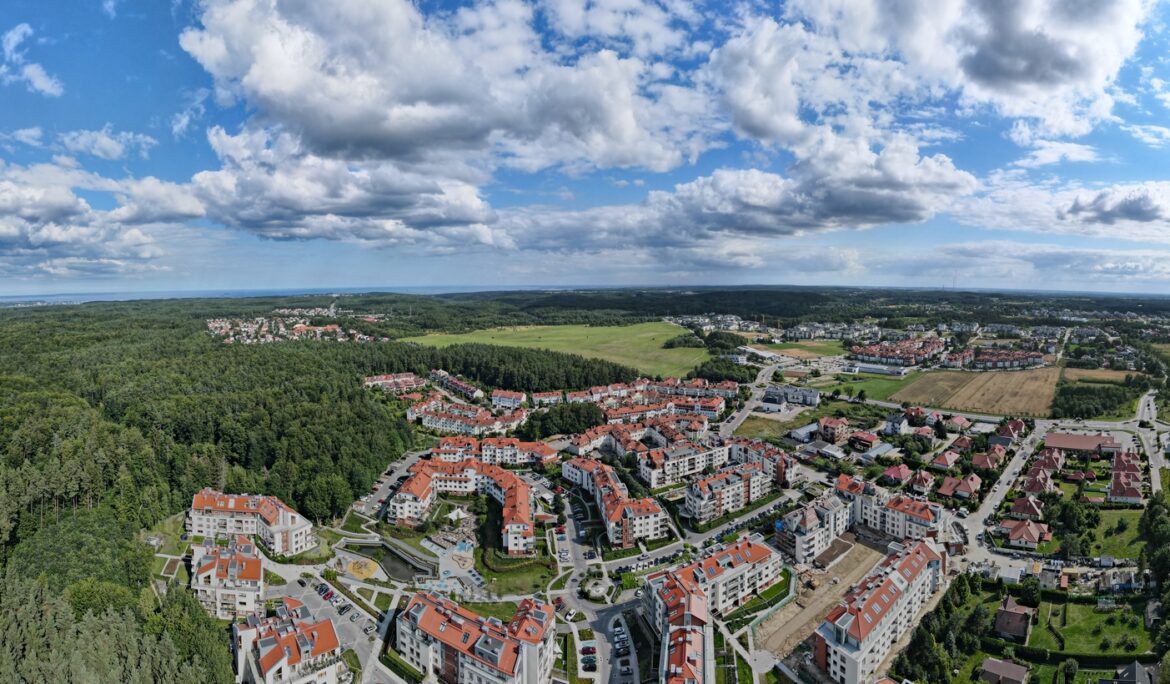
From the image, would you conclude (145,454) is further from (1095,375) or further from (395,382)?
(1095,375)

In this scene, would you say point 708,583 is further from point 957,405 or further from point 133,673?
point 957,405

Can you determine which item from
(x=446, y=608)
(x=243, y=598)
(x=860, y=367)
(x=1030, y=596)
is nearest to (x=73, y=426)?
(x=243, y=598)

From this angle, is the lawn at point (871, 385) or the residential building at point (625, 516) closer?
the residential building at point (625, 516)

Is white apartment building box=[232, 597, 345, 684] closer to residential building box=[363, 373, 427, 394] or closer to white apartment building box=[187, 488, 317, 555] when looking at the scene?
white apartment building box=[187, 488, 317, 555]

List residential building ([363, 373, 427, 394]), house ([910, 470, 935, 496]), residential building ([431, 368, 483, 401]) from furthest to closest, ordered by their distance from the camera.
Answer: residential building ([363, 373, 427, 394]) < residential building ([431, 368, 483, 401]) < house ([910, 470, 935, 496])

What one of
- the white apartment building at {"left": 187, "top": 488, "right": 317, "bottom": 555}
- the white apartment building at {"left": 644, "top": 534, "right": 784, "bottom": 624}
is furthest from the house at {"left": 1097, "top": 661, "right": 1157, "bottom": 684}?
the white apartment building at {"left": 187, "top": 488, "right": 317, "bottom": 555}

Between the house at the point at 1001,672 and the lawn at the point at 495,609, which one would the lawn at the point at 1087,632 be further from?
the lawn at the point at 495,609

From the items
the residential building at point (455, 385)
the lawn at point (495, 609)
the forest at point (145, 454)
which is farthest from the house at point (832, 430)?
the residential building at point (455, 385)

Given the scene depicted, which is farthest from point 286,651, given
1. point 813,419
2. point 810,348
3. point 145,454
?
point 810,348
